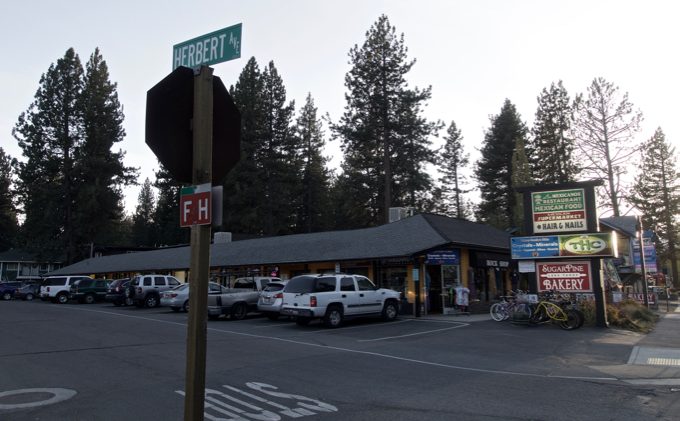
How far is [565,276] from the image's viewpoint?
20984mm

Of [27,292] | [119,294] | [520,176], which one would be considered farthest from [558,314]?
[27,292]

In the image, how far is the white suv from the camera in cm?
1902

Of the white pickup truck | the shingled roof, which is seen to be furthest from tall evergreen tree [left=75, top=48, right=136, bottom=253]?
the white pickup truck

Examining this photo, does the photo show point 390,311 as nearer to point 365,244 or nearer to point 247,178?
point 365,244

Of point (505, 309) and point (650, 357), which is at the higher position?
point (505, 309)

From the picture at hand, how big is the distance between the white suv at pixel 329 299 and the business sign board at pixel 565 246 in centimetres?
652

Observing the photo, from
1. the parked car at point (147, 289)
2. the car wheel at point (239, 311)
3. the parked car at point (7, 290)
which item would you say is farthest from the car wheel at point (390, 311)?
the parked car at point (7, 290)

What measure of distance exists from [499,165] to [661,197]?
21.9 metres

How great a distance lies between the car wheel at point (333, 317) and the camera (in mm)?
19156

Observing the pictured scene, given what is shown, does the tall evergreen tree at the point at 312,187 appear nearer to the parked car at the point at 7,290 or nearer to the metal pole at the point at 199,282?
the parked car at the point at 7,290

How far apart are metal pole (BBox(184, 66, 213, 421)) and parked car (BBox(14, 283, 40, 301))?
47678 millimetres

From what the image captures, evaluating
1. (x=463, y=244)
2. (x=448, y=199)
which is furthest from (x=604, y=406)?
(x=448, y=199)

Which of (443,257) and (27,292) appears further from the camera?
(27,292)

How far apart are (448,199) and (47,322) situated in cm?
5791
